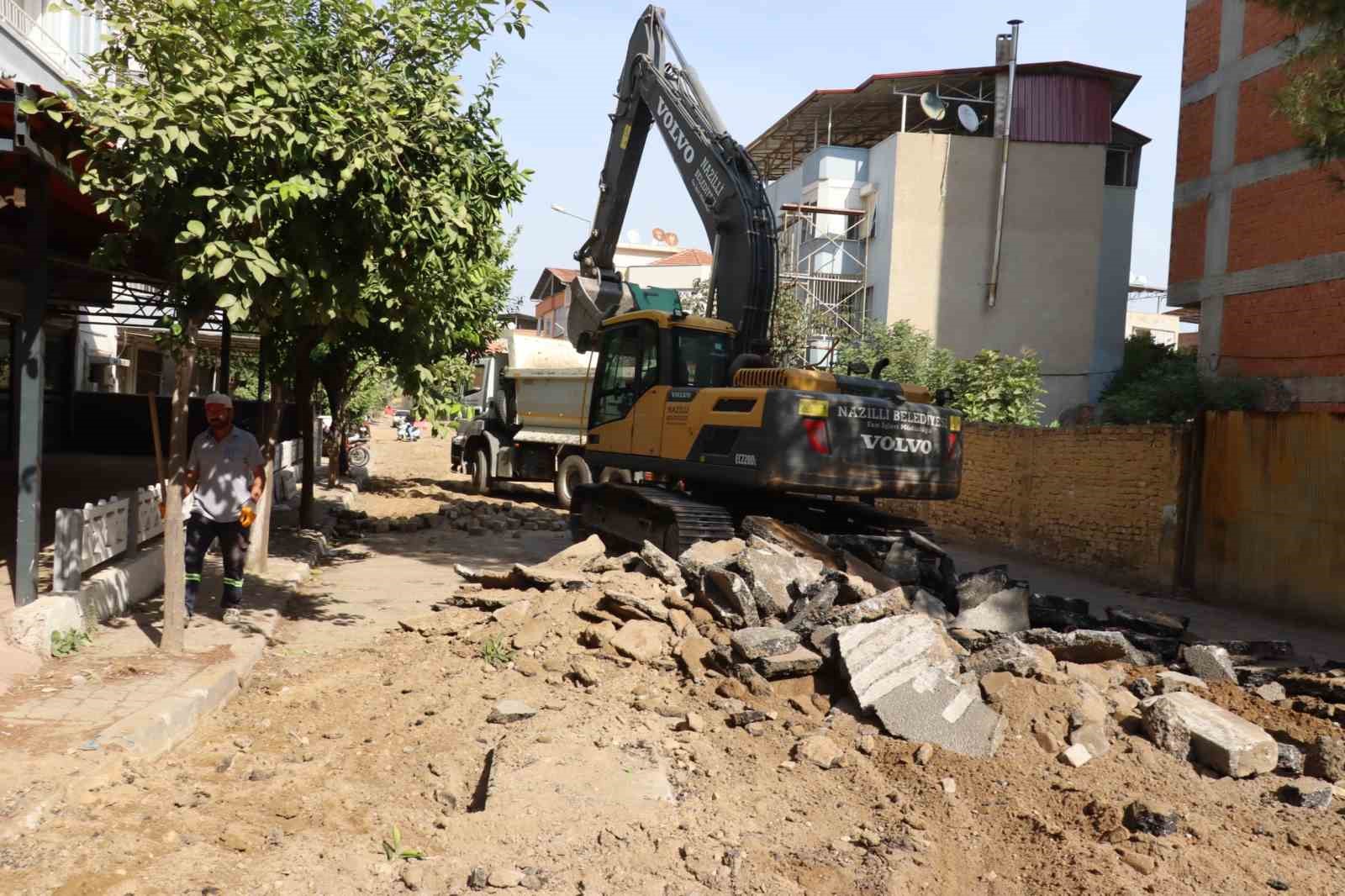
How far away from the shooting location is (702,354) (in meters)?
11.0

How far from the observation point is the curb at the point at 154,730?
4285 mm

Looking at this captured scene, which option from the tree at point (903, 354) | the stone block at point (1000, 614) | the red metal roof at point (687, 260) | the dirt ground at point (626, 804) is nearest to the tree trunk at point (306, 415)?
the dirt ground at point (626, 804)

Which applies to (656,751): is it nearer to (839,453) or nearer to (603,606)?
(603,606)

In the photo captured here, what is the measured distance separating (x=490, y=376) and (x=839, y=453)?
520 inches

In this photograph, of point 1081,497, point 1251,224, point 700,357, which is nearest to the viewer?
point 700,357

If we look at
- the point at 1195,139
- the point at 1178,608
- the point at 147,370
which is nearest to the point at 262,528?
the point at 1178,608

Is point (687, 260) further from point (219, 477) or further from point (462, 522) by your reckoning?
point (219, 477)

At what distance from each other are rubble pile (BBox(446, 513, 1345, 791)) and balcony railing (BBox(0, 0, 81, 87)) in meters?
9.31

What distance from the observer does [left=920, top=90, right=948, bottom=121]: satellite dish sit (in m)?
28.1

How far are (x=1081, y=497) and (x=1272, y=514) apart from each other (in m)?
3.03

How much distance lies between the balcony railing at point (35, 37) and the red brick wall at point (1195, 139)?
20.9 m

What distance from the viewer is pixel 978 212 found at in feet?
96.0

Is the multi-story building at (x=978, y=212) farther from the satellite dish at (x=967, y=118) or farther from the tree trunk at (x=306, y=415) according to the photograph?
the tree trunk at (x=306, y=415)

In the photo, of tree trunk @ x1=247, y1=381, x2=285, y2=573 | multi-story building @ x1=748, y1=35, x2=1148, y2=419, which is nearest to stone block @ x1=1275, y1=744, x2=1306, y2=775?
tree trunk @ x1=247, y1=381, x2=285, y2=573
